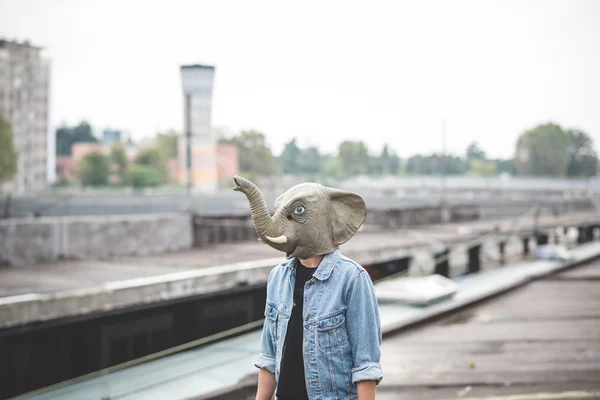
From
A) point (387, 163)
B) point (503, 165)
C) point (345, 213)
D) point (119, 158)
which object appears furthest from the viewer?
point (503, 165)

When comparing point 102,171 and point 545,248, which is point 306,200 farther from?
point 102,171

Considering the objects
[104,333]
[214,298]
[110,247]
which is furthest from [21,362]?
[110,247]

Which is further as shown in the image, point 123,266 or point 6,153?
point 6,153

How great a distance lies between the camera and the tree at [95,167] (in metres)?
78.8

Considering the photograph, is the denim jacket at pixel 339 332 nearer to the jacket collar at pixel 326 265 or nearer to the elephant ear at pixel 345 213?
the jacket collar at pixel 326 265

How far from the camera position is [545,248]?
22.0 meters

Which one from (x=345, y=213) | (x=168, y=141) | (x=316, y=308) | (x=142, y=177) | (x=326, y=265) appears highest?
(x=168, y=141)

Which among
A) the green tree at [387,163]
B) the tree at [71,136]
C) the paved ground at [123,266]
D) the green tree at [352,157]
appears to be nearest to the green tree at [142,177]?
the green tree at [352,157]

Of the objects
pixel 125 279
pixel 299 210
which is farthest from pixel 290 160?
pixel 299 210

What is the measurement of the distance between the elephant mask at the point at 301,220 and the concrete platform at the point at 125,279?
16.9 feet

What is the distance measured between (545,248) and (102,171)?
219 ft

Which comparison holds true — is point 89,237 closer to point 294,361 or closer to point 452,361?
point 452,361

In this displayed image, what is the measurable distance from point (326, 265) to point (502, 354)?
5493 millimetres

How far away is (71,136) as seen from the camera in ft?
417
